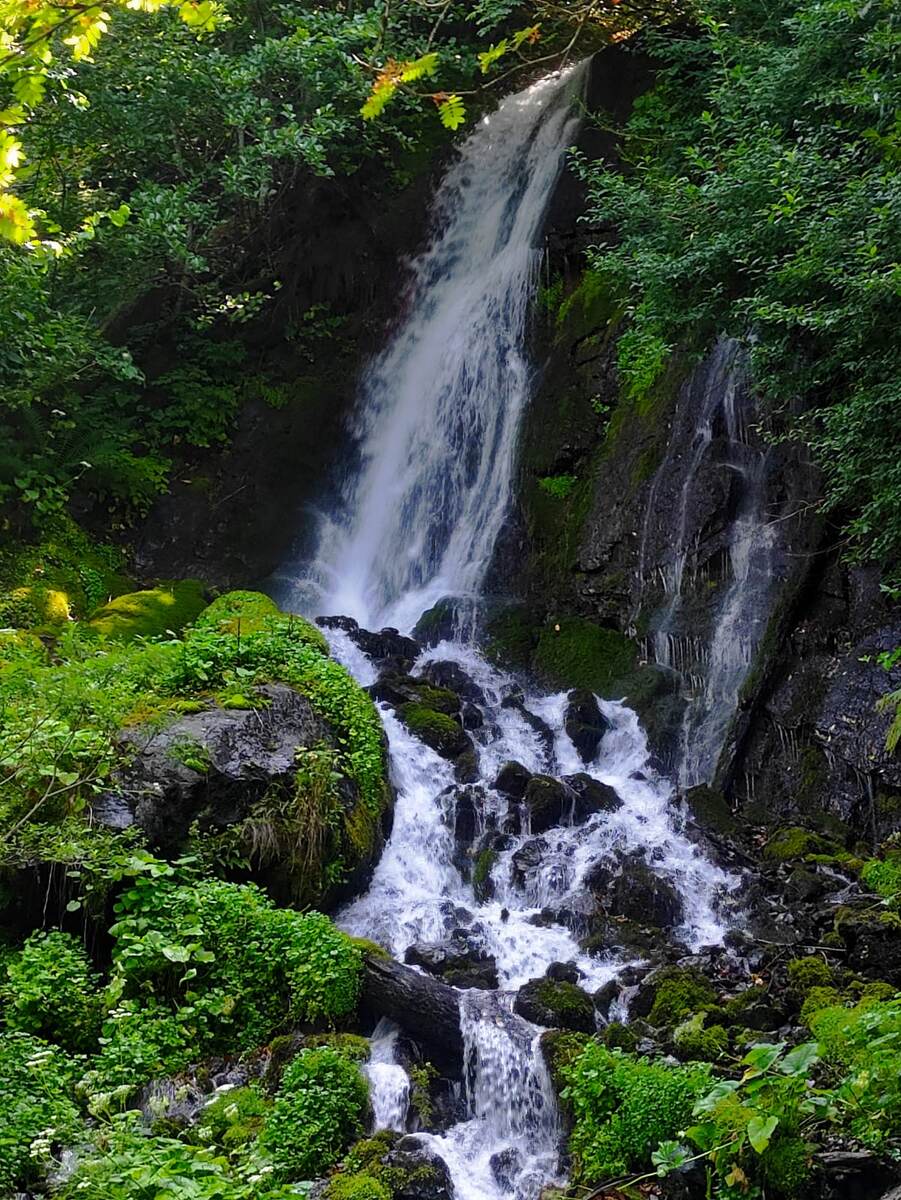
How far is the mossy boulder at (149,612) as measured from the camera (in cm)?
1077

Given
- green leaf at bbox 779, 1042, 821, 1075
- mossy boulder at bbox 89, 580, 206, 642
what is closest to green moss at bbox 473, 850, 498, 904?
mossy boulder at bbox 89, 580, 206, 642

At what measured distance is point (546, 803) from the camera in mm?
Answer: 8930

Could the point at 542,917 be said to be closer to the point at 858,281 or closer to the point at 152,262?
the point at 858,281

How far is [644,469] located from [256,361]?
7089mm

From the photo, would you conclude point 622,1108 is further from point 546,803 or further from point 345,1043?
point 546,803

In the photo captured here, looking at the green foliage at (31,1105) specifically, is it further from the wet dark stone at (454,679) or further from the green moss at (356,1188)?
the wet dark stone at (454,679)

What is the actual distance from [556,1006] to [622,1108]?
51.8 inches

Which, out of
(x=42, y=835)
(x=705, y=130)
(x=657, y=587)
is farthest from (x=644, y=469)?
(x=42, y=835)

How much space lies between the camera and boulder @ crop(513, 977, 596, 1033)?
6309mm

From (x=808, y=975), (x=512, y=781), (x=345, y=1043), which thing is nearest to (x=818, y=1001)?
(x=808, y=975)

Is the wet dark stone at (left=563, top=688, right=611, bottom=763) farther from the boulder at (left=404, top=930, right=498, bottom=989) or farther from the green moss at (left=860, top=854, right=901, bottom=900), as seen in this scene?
the boulder at (left=404, top=930, right=498, bottom=989)

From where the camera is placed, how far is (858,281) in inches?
282

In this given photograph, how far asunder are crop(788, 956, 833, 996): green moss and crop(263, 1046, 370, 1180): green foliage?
2.99 meters

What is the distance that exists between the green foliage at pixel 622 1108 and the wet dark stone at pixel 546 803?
3529 millimetres
